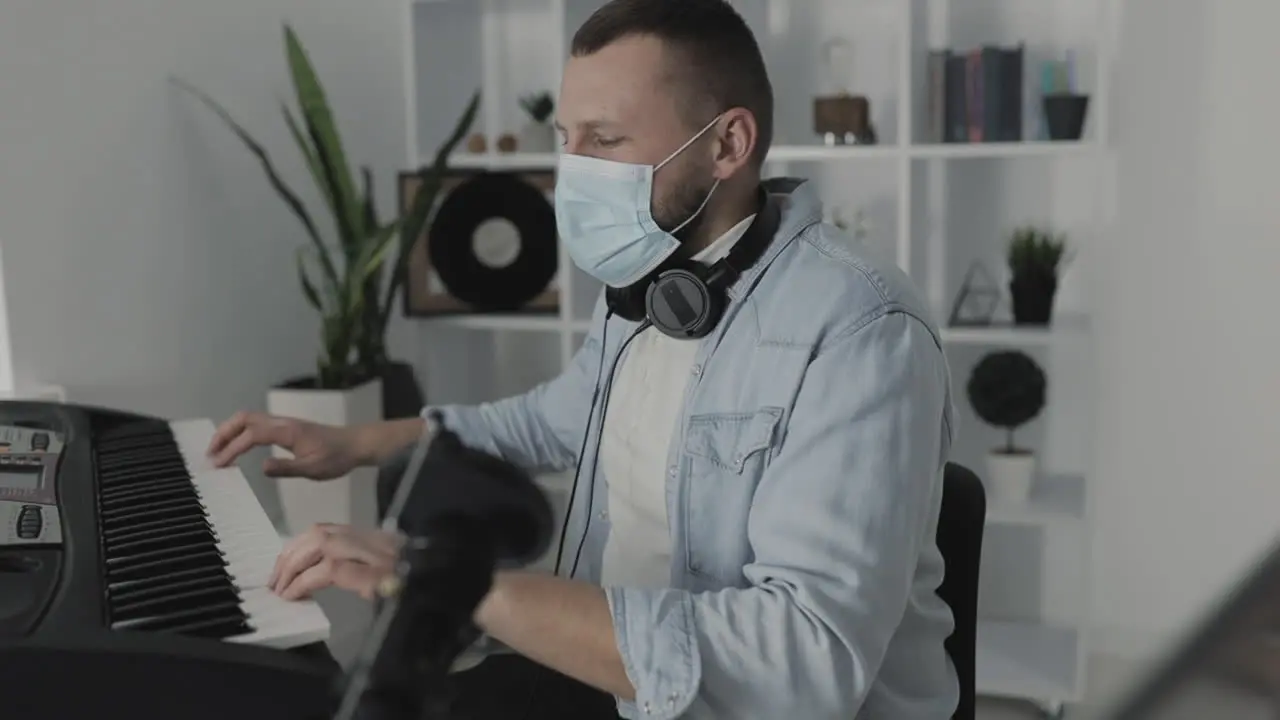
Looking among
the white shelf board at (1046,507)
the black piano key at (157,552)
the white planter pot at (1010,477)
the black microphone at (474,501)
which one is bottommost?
the white shelf board at (1046,507)

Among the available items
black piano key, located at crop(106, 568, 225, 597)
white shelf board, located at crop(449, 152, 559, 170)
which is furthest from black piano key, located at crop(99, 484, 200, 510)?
white shelf board, located at crop(449, 152, 559, 170)

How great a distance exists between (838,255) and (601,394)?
0.38 meters

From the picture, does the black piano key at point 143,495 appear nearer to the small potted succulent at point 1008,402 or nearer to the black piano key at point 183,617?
the black piano key at point 183,617

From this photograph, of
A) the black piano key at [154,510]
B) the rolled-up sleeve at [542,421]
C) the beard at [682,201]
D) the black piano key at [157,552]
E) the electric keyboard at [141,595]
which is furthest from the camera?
→ the rolled-up sleeve at [542,421]

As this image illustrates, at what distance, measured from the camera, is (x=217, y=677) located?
0.91 meters

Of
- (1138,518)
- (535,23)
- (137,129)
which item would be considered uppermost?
(535,23)

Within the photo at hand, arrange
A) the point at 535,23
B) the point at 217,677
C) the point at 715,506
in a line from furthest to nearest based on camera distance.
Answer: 1. the point at 535,23
2. the point at 715,506
3. the point at 217,677

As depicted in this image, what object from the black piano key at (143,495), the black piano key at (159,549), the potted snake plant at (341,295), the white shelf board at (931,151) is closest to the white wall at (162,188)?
the potted snake plant at (341,295)

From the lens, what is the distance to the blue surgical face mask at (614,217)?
1.39 metres

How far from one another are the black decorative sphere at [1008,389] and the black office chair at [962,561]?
4.18 feet

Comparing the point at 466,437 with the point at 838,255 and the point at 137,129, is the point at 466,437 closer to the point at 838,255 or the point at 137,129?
the point at 838,255

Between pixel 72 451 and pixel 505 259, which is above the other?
pixel 505 259

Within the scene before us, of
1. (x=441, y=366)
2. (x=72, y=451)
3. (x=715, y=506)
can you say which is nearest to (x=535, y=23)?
(x=441, y=366)

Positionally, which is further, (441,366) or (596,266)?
(441,366)
